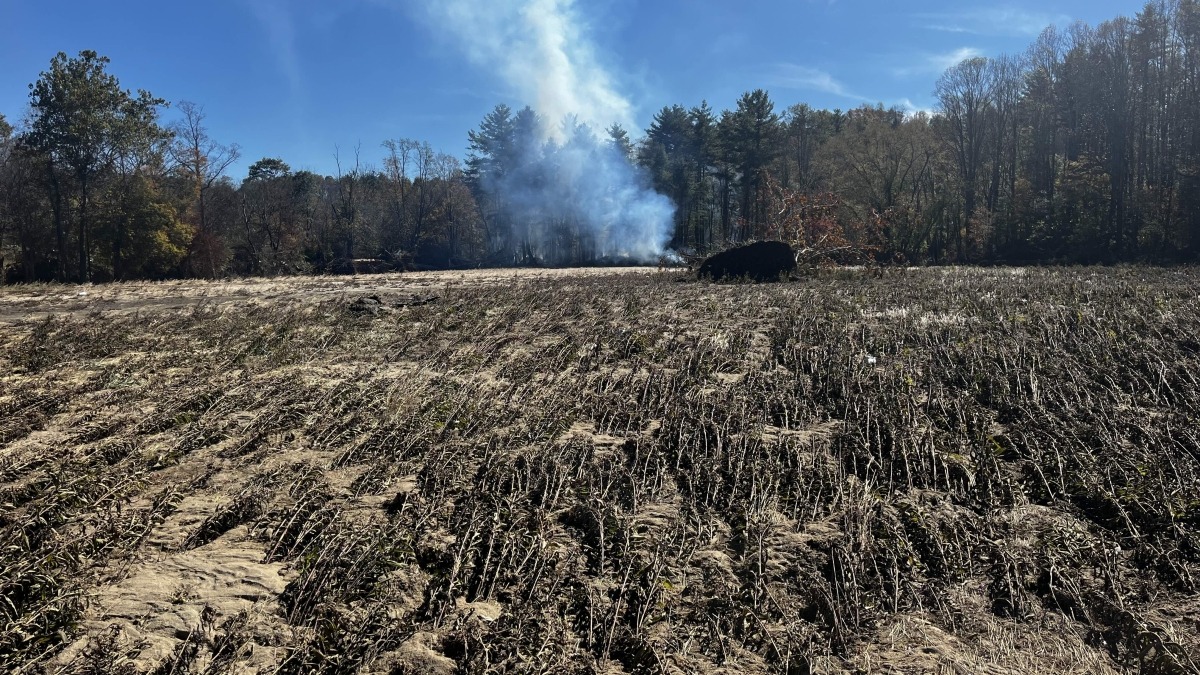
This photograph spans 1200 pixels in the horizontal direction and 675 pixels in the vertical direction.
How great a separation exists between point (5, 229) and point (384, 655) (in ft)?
128

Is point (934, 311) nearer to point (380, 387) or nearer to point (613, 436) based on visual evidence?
point (613, 436)

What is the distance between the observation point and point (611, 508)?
4.32m

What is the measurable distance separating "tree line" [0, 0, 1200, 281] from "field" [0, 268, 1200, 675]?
16469 mm

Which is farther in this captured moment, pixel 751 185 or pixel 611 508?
pixel 751 185

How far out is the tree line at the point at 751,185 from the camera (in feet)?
100

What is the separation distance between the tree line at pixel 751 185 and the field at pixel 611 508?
16.5m

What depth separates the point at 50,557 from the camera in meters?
3.54

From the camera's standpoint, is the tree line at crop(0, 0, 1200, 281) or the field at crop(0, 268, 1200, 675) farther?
the tree line at crop(0, 0, 1200, 281)

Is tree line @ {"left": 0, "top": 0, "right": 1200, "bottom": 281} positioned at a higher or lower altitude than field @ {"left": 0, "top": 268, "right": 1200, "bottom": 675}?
higher

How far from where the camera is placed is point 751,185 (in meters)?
50.6

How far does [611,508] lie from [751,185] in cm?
4931

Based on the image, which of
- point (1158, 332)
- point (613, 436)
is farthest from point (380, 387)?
point (1158, 332)

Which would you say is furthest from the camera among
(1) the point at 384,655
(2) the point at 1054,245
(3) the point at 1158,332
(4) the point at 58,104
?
(2) the point at 1054,245

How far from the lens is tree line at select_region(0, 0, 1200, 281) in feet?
100
